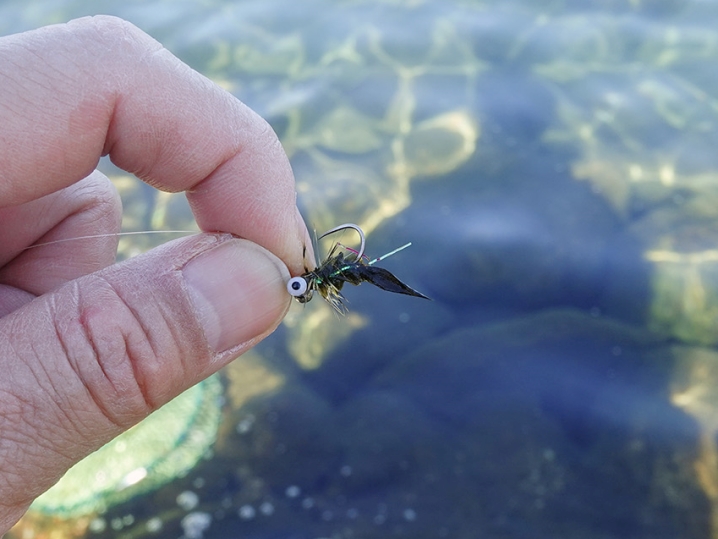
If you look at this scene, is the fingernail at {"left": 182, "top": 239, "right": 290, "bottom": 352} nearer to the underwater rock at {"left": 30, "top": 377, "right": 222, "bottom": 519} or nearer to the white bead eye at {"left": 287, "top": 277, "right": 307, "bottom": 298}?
the white bead eye at {"left": 287, "top": 277, "right": 307, "bottom": 298}

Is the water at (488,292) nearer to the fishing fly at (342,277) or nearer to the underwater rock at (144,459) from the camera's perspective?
the underwater rock at (144,459)

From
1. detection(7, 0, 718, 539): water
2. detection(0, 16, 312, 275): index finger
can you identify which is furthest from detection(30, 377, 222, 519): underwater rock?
detection(0, 16, 312, 275): index finger

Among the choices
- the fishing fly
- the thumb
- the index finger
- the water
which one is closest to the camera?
the thumb

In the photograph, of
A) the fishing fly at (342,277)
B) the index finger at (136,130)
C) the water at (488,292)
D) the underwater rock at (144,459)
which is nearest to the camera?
the index finger at (136,130)

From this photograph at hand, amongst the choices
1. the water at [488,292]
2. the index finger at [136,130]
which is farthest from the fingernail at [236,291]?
the water at [488,292]

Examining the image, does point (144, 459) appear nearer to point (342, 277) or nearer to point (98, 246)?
point (98, 246)

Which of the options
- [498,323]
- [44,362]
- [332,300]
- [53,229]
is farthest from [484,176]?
[44,362]

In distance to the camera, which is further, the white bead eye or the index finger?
the white bead eye

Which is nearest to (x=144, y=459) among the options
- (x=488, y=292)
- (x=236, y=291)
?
(x=236, y=291)
